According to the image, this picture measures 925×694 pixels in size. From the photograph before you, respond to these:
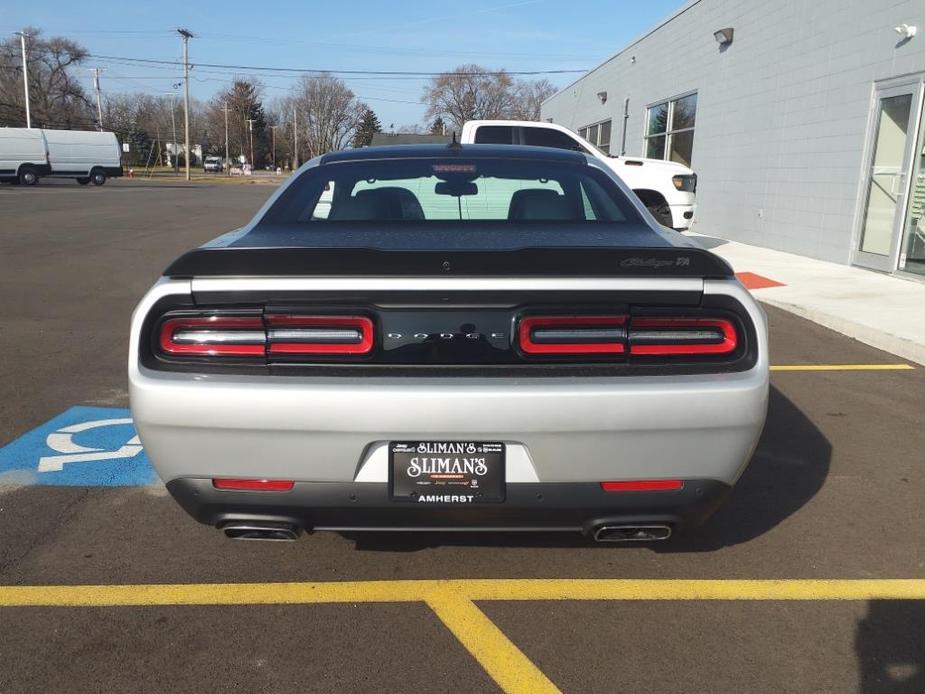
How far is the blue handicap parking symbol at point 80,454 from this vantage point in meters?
3.85

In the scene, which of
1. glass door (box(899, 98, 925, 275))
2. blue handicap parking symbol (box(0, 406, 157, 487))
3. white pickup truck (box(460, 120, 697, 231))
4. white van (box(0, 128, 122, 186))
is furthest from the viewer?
white van (box(0, 128, 122, 186))

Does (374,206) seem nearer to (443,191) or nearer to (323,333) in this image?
(443,191)

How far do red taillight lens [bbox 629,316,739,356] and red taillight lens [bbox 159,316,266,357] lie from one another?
118 centimetres

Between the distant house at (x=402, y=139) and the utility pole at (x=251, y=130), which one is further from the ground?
the utility pole at (x=251, y=130)

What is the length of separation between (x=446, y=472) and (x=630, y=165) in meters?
11.0

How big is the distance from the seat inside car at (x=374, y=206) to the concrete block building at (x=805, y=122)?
8.59 metres

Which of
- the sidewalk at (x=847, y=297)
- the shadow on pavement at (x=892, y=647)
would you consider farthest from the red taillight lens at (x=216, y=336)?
the sidewalk at (x=847, y=297)

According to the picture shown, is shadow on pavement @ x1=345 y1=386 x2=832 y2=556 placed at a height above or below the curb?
below

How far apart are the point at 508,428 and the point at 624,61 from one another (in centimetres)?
2364

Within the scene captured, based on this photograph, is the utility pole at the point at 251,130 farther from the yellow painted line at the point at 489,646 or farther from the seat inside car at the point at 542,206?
the yellow painted line at the point at 489,646

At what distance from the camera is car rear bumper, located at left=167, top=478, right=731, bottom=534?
244 cm

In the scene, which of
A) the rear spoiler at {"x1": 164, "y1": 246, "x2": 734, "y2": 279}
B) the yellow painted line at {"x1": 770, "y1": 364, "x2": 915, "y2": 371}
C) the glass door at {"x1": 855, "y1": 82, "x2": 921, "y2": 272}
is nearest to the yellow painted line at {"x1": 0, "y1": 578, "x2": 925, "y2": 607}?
the rear spoiler at {"x1": 164, "y1": 246, "x2": 734, "y2": 279}

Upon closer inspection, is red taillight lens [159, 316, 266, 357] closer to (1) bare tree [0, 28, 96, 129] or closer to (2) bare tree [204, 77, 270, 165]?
(1) bare tree [0, 28, 96, 129]

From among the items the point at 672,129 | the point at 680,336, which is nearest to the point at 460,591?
the point at 680,336
